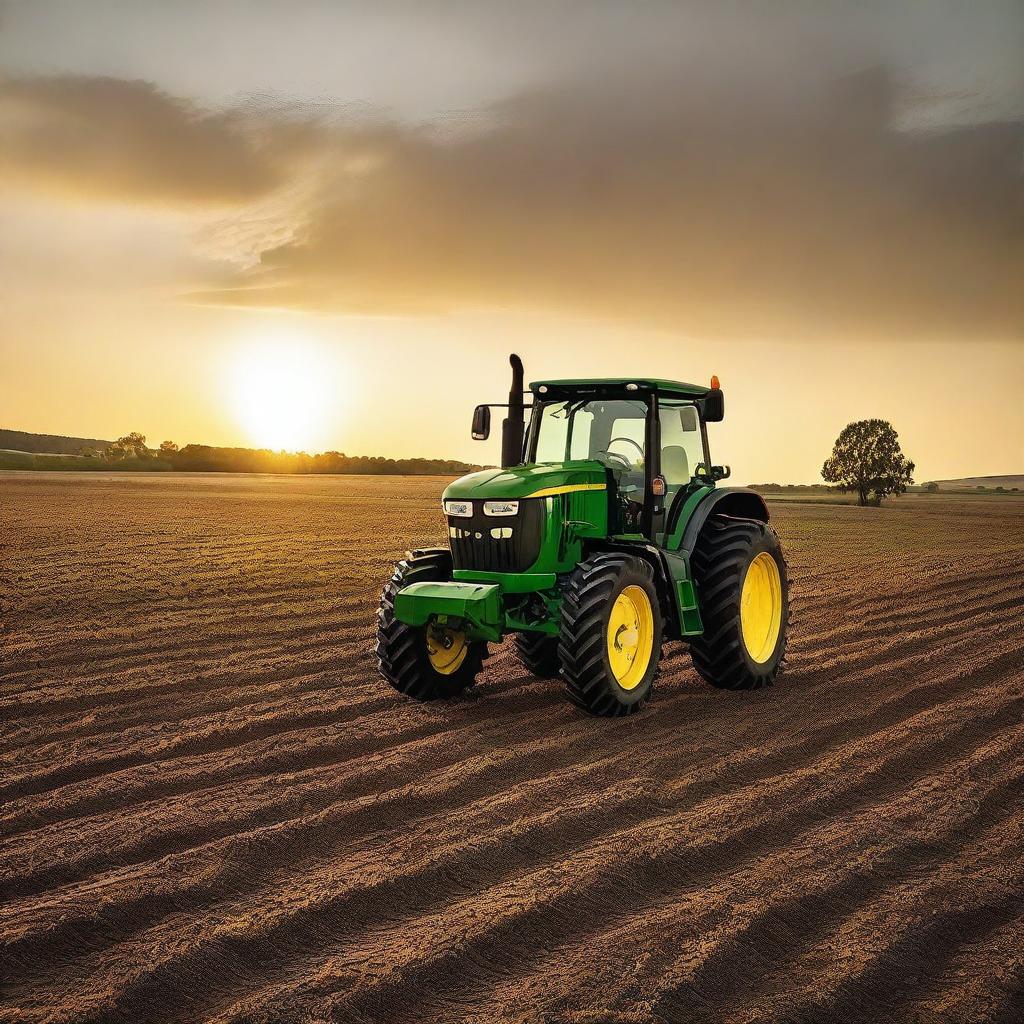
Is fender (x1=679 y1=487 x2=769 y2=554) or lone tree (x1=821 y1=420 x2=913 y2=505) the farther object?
lone tree (x1=821 y1=420 x2=913 y2=505)

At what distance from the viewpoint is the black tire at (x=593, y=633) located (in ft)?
22.5

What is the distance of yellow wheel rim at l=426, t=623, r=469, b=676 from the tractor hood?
949mm

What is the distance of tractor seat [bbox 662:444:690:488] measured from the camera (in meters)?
8.12

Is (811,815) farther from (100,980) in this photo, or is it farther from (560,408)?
(560,408)

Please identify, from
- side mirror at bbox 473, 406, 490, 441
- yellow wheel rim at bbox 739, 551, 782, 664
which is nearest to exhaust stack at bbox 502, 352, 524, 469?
side mirror at bbox 473, 406, 490, 441

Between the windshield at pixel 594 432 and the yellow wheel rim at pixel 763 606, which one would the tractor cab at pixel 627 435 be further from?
the yellow wheel rim at pixel 763 606

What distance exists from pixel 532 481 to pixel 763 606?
2506 millimetres

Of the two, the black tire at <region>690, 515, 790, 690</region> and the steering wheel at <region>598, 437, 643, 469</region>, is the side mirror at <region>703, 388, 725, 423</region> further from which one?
the black tire at <region>690, 515, 790, 690</region>

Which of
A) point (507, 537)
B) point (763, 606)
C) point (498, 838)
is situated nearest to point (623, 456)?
point (507, 537)

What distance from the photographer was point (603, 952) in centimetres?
381

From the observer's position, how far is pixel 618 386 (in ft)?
25.7

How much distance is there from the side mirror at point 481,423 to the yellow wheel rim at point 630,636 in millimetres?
1456

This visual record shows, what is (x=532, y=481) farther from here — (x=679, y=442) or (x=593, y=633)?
(x=679, y=442)

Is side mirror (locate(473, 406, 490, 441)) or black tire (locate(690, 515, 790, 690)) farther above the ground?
side mirror (locate(473, 406, 490, 441))
